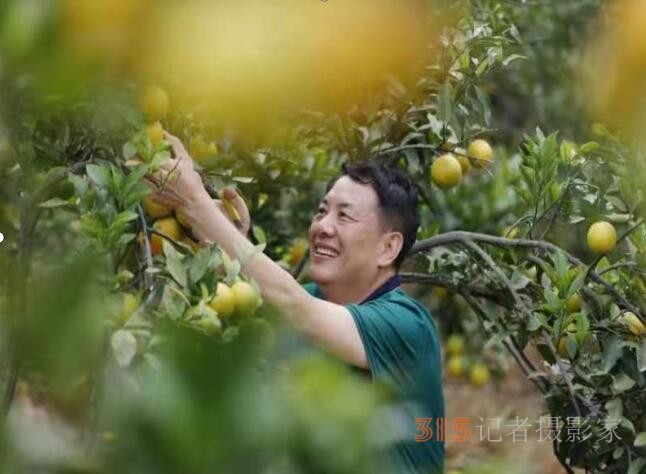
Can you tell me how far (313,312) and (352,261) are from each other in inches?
15.4

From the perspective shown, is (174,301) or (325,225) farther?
(325,225)

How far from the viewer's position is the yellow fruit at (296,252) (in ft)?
10.1

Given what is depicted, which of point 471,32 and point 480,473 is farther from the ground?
point 480,473

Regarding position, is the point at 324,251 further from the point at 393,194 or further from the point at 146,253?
the point at 146,253

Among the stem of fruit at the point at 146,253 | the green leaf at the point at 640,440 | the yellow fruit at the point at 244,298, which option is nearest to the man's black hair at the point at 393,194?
the green leaf at the point at 640,440

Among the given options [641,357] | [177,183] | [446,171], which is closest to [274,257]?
[446,171]

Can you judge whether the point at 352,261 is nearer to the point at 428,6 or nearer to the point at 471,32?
the point at 471,32

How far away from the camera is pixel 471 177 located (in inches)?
188

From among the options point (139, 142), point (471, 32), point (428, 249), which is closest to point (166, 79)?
point (139, 142)

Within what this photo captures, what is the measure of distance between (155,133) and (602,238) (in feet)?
3.09

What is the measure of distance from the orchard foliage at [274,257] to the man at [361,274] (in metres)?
0.06

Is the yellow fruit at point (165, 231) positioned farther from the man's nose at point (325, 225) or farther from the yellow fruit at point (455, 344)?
the yellow fruit at point (455, 344)

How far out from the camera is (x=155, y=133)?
1864 mm

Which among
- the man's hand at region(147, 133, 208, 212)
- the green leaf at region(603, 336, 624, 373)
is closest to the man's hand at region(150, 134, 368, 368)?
the man's hand at region(147, 133, 208, 212)
